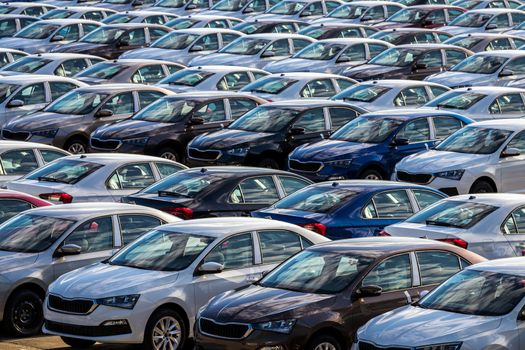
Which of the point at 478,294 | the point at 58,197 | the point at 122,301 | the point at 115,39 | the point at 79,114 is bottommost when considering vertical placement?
the point at 478,294

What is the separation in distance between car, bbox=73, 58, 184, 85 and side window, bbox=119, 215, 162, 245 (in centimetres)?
1556

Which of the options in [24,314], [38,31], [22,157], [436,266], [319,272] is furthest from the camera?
[38,31]

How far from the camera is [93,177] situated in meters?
22.5

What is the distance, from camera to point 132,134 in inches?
1081

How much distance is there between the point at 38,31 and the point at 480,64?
12.6 meters

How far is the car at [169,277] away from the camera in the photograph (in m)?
15.9

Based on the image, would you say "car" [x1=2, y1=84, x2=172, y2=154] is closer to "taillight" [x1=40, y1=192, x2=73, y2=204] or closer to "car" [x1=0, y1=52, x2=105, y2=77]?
"car" [x1=0, y1=52, x2=105, y2=77]

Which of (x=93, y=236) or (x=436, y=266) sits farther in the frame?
(x=93, y=236)

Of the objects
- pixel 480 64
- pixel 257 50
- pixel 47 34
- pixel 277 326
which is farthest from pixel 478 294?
pixel 47 34

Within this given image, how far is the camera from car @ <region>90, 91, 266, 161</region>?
2741 centimetres

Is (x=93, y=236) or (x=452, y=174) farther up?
(x=93, y=236)

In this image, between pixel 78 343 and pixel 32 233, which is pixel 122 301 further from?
pixel 32 233

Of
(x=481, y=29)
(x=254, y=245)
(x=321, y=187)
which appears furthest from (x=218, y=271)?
(x=481, y=29)

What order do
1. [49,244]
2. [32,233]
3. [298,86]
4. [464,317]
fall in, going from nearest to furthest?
[464,317]
[49,244]
[32,233]
[298,86]
